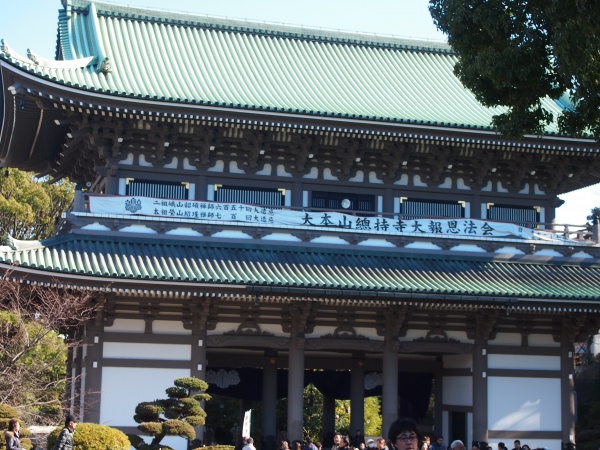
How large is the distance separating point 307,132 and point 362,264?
3714mm

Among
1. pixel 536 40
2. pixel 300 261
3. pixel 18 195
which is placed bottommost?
pixel 300 261

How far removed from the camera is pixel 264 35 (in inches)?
1284

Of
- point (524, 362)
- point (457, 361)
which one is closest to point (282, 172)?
point (457, 361)

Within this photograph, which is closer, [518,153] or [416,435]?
[416,435]

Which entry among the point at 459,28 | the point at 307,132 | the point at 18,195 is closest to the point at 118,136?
the point at 307,132

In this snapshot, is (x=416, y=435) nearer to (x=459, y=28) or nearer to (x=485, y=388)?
(x=459, y=28)

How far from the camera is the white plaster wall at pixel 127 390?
23.7 m

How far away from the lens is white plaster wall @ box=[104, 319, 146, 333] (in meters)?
24.2

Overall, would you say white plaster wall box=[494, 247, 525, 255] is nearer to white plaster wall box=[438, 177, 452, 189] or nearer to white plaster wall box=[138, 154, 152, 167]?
white plaster wall box=[438, 177, 452, 189]

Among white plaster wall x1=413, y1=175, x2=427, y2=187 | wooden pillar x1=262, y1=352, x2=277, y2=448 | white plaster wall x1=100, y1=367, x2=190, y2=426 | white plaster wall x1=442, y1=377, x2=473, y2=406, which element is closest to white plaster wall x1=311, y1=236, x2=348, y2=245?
white plaster wall x1=413, y1=175, x2=427, y2=187

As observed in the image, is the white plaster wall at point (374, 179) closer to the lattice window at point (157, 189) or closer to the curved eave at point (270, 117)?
the curved eave at point (270, 117)

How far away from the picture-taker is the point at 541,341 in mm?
26891

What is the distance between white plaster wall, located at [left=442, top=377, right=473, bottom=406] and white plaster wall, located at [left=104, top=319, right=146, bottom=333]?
890cm

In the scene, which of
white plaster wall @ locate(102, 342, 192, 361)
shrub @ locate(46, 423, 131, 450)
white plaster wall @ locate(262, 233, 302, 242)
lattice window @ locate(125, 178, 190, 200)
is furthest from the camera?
lattice window @ locate(125, 178, 190, 200)
